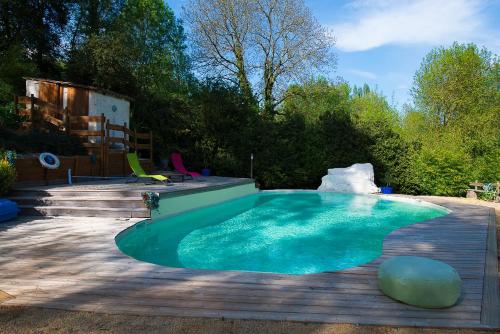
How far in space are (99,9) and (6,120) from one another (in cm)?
1163

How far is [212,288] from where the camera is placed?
3.32 metres

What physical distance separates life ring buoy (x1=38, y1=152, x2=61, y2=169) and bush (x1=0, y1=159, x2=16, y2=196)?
39.5 inches

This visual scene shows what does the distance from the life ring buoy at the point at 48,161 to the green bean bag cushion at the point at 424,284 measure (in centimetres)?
786

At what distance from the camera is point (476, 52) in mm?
21281

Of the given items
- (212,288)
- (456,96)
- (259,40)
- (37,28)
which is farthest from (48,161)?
(456,96)

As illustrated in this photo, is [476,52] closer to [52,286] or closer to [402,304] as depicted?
[402,304]

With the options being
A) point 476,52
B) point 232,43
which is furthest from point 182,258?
point 476,52

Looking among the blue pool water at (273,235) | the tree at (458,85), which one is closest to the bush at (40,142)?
the blue pool water at (273,235)

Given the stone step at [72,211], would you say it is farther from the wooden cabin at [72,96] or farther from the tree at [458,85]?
the tree at [458,85]

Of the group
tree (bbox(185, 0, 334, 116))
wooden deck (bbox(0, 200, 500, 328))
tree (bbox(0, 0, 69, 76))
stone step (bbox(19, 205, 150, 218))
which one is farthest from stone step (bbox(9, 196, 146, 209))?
tree (bbox(185, 0, 334, 116))

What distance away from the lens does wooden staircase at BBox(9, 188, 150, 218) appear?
6.90m

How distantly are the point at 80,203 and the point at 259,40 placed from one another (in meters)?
15.0

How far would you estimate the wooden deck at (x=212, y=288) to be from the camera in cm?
282

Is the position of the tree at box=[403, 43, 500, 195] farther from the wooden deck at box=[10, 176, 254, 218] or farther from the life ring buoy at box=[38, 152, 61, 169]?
the life ring buoy at box=[38, 152, 61, 169]
